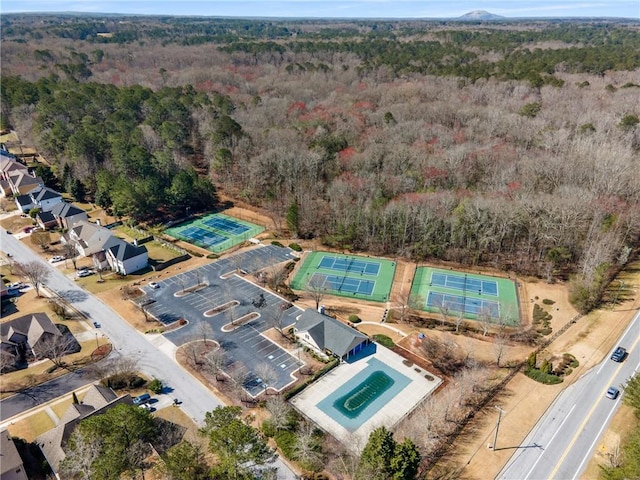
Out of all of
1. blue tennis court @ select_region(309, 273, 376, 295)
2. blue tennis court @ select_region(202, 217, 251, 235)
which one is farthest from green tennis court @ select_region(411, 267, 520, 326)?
blue tennis court @ select_region(202, 217, 251, 235)

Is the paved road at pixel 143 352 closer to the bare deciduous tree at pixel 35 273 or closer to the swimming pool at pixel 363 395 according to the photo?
the bare deciduous tree at pixel 35 273

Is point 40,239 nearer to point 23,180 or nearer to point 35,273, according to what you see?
point 35,273

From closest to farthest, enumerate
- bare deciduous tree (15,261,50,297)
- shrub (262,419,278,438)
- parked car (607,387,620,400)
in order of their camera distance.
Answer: shrub (262,419,278,438)
parked car (607,387,620,400)
bare deciduous tree (15,261,50,297)

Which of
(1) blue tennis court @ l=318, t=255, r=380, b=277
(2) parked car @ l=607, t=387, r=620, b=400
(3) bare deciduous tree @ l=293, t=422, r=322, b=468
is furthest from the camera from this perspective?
(1) blue tennis court @ l=318, t=255, r=380, b=277

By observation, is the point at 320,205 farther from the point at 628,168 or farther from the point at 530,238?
the point at 628,168

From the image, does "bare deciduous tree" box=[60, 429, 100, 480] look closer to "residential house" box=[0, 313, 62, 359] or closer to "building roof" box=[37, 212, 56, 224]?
"residential house" box=[0, 313, 62, 359]

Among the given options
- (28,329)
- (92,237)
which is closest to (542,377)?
(28,329)

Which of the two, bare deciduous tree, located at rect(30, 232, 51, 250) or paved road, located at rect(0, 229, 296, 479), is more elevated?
bare deciduous tree, located at rect(30, 232, 51, 250)
